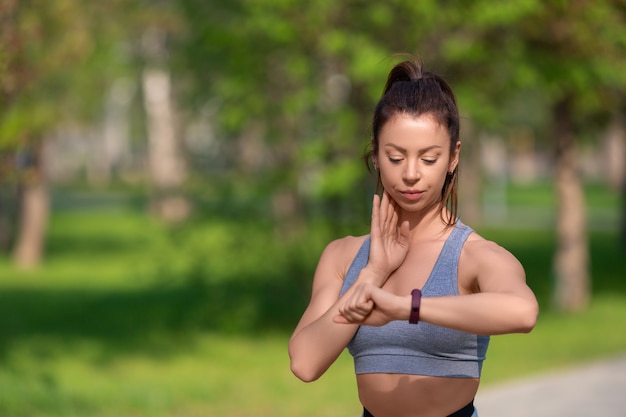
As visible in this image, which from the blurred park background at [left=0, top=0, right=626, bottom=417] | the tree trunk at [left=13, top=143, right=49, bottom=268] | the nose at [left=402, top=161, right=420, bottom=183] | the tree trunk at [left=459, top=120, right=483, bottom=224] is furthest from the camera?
the tree trunk at [left=459, top=120, right=483, bottom=224]

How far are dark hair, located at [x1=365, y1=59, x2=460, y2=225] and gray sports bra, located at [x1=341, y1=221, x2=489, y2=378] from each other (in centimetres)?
13

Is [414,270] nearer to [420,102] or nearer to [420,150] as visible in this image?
[420,150]

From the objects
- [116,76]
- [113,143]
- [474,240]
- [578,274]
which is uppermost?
[113,143]

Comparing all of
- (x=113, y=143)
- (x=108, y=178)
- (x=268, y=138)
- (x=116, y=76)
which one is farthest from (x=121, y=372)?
(x=113, y=143)

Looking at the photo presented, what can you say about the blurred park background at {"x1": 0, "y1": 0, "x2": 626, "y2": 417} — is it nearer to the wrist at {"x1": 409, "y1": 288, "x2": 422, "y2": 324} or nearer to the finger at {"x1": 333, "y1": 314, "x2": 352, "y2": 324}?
the finger at {"x1": 333, "y1": 314, "x2": 352, "y2": 324}

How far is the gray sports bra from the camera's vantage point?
2859 millimetres

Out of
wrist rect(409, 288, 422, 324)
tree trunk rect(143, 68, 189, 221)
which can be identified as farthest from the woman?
tree trunk rect(143, 68, 189, 221)

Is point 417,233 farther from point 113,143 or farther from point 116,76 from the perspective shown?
point 113,143

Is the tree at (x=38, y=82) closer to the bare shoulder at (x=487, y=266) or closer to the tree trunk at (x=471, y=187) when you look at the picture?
the bare shoulder at (x=487, y=266)

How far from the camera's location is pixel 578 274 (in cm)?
1762

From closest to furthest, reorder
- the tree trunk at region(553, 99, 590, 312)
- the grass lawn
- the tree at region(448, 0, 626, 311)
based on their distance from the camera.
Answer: the grass lawn
the tree at region(448, 0, 626, 311)
the tree trunk at region(553, 99, 590, 312)

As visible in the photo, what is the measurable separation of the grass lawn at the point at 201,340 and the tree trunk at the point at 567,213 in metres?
0.50

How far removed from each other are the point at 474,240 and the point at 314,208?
12556 millimetres

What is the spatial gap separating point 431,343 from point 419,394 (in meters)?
0.13
